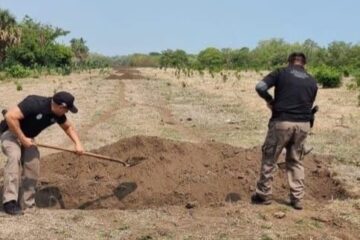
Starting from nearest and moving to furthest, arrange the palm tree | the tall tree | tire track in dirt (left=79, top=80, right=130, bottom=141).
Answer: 1. tire track in dirt (left=79, top=80, right=130, bottom=141)
2. the palm tree
3. the tall tree

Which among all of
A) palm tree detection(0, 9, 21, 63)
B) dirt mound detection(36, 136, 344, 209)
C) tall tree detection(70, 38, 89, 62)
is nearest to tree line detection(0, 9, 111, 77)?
palm tree detection(0, 9, 21, 63)

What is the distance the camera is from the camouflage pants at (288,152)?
6.82 meters

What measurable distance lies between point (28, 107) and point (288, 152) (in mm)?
2907

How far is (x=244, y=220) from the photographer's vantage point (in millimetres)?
6441

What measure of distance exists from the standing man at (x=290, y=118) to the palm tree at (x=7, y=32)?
5188cm

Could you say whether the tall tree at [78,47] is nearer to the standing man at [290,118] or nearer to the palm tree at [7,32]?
the palm tree at [7,32]

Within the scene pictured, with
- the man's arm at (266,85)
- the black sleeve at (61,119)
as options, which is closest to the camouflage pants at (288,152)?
the man's arm at (266,85)

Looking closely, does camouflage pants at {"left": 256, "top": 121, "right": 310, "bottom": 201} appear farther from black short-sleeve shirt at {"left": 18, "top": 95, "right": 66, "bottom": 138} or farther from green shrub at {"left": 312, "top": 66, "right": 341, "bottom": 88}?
green shrub at {"left": 312, "top": 66, "right": 341, "bottom": 88}

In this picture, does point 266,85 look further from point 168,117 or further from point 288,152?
point 168,117

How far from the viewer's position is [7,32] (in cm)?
5672

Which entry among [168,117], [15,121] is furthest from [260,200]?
[168,117]

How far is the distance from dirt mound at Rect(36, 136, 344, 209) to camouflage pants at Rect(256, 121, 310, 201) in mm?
770

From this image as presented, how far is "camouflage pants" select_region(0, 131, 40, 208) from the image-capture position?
6707mm

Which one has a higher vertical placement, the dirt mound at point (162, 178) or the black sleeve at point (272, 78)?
the black sleeve at point (272, 78)
